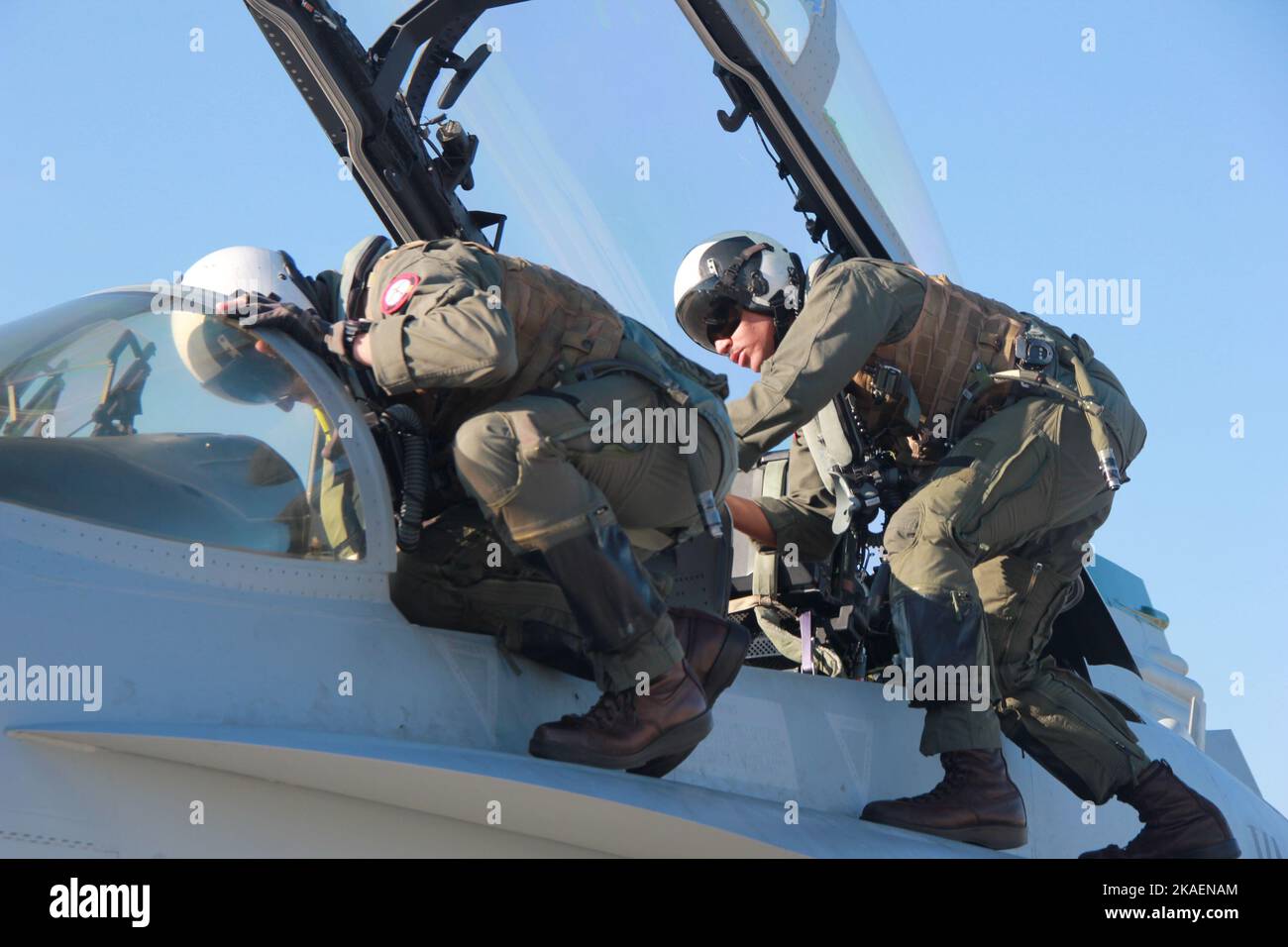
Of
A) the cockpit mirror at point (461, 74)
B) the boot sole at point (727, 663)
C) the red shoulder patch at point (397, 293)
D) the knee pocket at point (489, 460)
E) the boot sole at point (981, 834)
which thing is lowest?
the boot sole at point (981, 834)

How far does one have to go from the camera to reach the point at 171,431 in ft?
11.9

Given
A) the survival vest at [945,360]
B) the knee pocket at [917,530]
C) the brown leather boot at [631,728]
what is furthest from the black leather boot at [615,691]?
the survival vest at [945,360]

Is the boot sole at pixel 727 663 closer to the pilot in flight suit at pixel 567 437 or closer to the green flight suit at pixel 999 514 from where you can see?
the pilot in flight suit at pixel 567 437

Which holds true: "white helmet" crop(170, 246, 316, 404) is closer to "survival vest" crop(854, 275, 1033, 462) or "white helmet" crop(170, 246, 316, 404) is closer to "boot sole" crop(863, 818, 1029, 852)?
"boot sole" crop(863, 818, 1029, 852)

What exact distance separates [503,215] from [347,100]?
977 mm

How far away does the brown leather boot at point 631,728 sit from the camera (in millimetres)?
3777

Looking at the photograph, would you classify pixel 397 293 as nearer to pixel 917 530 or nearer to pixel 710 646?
pixel 710 646

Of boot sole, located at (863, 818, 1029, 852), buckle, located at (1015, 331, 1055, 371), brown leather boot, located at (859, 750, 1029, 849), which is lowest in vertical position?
boot sole, located at (863, 818, 1029, 852)

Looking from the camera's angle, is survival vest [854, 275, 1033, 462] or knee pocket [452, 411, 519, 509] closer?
knee pocket [452, 411, 519, 509]

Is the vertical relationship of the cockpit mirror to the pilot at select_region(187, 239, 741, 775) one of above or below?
above

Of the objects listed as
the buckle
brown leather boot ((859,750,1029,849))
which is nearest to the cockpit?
brown leather boot ((859,750,1029,849))

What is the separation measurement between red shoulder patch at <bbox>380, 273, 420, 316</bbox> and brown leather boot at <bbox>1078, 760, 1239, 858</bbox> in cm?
316

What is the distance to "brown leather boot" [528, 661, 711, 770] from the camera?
149 inches

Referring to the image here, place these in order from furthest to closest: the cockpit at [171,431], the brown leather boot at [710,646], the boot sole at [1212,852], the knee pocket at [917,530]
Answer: the boot sole at [1212,852] < the knee pocket at [917,530] < the brown leather boot at [710,646] < the cockpit at [171,431]
